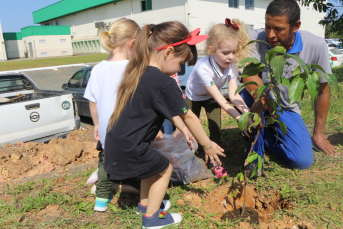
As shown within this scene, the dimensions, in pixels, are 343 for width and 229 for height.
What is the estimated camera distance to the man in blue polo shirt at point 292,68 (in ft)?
8.32

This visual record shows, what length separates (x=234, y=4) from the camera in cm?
2598

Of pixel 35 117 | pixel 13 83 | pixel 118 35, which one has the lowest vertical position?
pixel 35 117

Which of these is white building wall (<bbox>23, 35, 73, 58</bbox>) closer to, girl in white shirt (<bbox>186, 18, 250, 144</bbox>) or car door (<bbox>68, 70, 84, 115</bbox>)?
car door (<bbox>68, 70, 84, 115</bbox>)

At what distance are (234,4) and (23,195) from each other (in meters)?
27.2

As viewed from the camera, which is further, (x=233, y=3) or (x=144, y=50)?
(x=233, y=3)

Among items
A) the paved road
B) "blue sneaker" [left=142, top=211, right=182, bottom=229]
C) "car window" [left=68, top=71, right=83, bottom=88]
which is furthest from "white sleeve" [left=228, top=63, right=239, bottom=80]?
the paved road

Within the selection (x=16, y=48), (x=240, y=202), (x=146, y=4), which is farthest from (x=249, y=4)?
(x=16, y=48)

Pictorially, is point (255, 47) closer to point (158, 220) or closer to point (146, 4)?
point (158, 220)

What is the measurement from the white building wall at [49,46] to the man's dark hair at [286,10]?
131 feet

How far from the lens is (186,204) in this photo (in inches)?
96.0

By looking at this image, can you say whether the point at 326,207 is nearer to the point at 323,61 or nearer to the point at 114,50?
the point at 323,61

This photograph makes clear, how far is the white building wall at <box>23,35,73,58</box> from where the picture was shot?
3725 centimetres

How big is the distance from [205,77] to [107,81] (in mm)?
1054

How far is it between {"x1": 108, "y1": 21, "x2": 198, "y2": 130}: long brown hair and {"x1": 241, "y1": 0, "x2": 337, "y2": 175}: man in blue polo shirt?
45.9 inches
